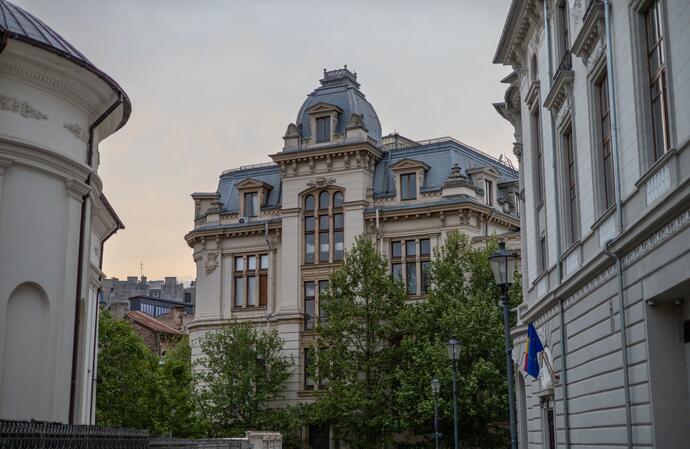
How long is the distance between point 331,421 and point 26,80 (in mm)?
30925

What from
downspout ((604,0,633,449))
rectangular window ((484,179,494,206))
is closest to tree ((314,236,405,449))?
rectangular window ((484,179,494,206))

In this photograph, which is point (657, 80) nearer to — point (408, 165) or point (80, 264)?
point (80, 264)

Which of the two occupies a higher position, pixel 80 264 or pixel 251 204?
pixel 251 204

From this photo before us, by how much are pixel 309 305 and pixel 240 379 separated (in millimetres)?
6097

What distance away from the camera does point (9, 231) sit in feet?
67.3

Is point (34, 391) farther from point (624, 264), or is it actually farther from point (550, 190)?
point (550, 190)

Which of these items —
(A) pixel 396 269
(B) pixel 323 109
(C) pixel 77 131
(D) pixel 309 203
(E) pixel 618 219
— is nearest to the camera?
(E) pixel 618 219

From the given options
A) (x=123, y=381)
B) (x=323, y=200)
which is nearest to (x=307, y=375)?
(x=323, y=200)

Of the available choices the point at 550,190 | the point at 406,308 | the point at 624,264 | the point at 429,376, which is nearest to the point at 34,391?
the point at 624,264

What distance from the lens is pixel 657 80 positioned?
17.4 m

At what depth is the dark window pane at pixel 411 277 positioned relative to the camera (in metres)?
52.5

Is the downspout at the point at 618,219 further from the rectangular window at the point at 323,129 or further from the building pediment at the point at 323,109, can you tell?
the building pediment at the point at 323,109

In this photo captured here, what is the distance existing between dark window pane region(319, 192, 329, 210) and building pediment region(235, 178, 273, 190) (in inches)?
178

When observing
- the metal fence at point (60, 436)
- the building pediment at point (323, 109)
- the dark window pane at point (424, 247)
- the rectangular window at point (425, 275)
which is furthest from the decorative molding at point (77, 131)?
the building pediment at point (323, 109)
